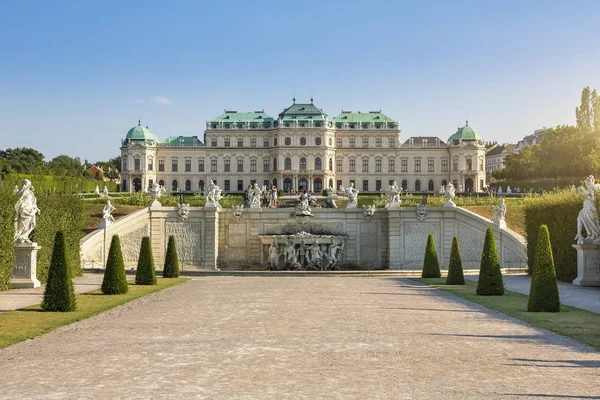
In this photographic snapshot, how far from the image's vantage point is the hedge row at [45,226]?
16.5 meters

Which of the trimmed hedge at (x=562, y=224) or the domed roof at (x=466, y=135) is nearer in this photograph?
the trimmed hedge at (x=562, y=224)

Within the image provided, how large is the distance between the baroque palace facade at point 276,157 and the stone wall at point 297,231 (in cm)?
6579

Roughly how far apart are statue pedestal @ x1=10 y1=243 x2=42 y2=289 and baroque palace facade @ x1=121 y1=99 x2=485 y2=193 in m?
79.8

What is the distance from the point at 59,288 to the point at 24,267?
18.1 ft

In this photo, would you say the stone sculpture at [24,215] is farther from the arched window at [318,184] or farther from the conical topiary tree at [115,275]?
the arched window at [318,184]

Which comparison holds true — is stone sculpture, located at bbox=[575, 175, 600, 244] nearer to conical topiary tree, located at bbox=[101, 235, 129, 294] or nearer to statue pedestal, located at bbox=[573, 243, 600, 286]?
statue pedestal, located at bbox=[573, 243, 600, 286]

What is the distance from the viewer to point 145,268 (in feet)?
61.6

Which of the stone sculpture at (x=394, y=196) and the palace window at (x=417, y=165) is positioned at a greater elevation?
the palace window at (x=417, y=165)

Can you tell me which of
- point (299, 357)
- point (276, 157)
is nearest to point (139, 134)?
point (276, 157)

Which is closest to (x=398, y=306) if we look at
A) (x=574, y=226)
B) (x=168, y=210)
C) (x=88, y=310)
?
(x=88, y=310)

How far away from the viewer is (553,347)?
9.11 metres

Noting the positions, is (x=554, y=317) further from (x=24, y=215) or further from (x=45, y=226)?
(x=45, y=226)

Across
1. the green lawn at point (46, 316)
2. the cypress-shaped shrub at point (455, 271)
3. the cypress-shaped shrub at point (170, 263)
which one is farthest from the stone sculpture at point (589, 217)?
the cypress-shaped shrub at point (170, 263)

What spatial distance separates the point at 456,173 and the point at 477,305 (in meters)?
86.0
